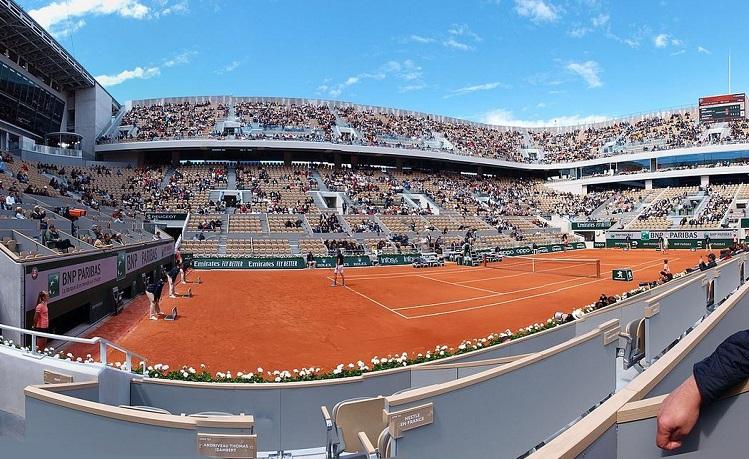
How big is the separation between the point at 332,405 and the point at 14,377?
5.44 meters

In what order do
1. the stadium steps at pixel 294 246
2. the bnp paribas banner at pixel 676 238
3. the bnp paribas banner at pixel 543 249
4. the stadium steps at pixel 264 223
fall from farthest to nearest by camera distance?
the bnp paribas banner at pixel 676 238 < the bnp paribas banner at pixel 543 249 < the stadium steps at pixel 264 223 < the stadium steps at pixel 294 246

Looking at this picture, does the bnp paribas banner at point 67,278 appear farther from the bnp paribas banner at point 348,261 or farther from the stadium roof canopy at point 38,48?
the stadium roof canopy at point 38,48

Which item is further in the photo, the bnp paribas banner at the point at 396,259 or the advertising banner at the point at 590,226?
the advertising banner at the point at 590,226

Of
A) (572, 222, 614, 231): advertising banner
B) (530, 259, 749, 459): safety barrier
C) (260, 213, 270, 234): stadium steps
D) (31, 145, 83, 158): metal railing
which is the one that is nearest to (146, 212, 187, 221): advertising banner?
(260, 213, 270, 234): stadium steps

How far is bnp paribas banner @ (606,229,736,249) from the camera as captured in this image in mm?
45875

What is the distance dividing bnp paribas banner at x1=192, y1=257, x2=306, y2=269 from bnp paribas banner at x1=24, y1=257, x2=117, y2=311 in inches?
616

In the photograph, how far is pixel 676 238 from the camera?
4841 cm

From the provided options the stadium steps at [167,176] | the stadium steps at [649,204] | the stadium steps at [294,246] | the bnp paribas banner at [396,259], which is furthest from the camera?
the stadium steps at [649,204]

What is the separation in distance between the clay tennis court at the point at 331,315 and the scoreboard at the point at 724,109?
5301cm

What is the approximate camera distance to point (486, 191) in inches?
2517

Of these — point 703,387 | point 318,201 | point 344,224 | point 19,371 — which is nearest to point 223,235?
point 344,224

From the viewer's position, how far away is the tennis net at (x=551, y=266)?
30.8 m

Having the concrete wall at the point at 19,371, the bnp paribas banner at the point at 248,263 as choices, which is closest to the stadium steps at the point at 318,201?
the bnp paribas banner at the point at 248,263

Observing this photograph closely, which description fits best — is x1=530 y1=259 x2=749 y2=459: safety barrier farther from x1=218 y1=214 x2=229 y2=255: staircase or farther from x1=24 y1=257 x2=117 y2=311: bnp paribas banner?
x1=218 y1=214 x2=229 y2=255: staircase
